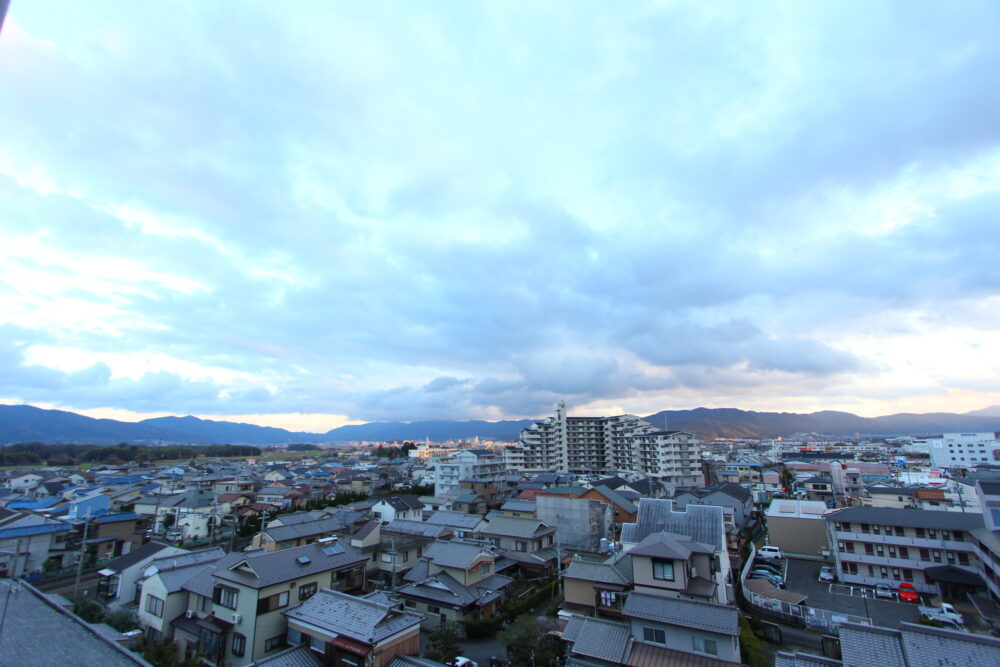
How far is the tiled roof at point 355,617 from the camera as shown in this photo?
43.7 feet

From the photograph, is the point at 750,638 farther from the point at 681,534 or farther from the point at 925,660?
the point at 925,660

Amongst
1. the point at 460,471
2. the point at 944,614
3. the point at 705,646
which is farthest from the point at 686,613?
the point at 460,471

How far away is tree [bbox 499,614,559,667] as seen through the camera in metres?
14.6

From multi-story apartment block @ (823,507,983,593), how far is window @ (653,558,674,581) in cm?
1519

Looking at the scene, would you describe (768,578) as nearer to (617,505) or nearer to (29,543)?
(617,505)

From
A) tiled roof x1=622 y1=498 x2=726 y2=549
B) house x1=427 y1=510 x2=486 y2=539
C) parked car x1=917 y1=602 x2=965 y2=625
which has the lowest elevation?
parked car x1=917 y1=602 x2=965 y2=625

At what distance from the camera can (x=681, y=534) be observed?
21000 mm

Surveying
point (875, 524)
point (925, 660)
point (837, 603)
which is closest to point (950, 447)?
point (875, 524)

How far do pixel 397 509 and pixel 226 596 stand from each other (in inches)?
873

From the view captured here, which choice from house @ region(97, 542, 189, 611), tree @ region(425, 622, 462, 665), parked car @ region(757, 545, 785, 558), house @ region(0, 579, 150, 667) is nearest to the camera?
house @ region(0, 579, 150, 667)

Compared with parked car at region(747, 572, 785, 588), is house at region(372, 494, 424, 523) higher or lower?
higher

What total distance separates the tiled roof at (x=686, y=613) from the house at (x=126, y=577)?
71.9ft

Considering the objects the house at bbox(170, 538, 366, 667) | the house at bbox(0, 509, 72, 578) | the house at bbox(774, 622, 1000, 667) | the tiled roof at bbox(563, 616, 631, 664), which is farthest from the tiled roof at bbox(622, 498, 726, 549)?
the house at bbox(0, 509, 72, 578)

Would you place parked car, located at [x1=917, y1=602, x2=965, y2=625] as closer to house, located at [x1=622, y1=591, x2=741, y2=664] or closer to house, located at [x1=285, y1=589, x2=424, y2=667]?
house, located at [x1=622, y1=591, x2=741, y2=664]
